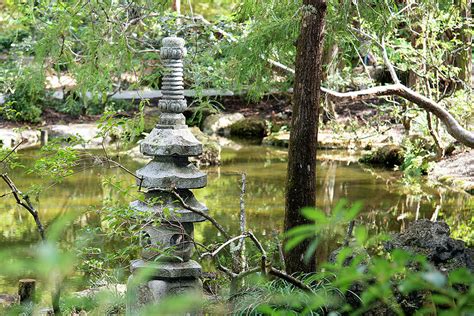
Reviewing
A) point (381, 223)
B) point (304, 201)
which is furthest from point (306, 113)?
point (381, 223)

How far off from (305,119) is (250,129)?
12.8 m

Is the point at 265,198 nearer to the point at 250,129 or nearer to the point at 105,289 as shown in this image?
the point at 105,289

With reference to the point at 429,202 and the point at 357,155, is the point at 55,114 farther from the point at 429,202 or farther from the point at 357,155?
the point at 429,202

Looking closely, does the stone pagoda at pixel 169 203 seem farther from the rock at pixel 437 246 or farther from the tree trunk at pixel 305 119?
the rock at pixel 437 246

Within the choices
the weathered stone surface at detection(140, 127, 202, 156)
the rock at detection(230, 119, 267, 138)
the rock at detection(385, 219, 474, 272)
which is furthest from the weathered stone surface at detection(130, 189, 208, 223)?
the rock at detection(230, 119, 267, 138)

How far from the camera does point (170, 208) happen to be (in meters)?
4.52

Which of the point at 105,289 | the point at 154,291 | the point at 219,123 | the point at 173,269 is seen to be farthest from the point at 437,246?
the point at 219,123

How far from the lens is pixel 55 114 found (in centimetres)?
1920

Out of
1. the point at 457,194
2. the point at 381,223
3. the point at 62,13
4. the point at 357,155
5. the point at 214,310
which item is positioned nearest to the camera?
the point at 214,310

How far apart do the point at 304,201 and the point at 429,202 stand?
568 centimetres

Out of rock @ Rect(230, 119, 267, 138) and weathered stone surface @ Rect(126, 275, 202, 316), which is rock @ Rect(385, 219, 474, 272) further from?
rock @ Rect(230, 119, 267, 138)

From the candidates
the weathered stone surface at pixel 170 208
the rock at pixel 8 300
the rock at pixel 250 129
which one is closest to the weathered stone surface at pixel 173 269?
the weathered stone surface at pixel 170 208

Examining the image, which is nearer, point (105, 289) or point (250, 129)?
point (105, 289)

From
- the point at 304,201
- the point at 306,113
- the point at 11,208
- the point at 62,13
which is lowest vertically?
the point at 11,208
